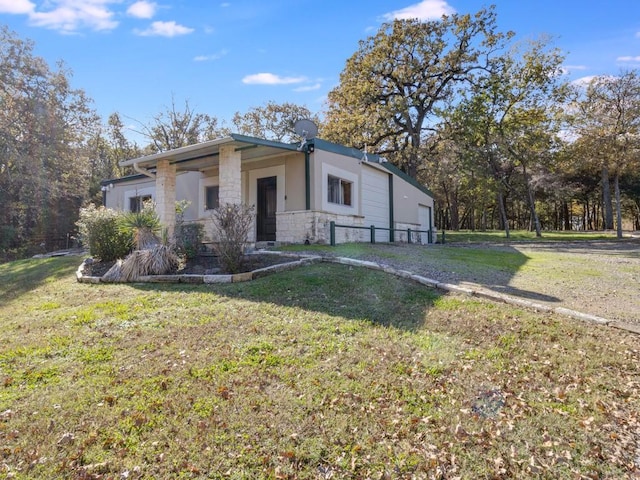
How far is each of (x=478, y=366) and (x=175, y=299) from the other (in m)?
4.30

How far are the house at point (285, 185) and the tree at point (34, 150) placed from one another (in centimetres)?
962

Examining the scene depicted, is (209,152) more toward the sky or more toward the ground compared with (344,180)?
more toward the sky

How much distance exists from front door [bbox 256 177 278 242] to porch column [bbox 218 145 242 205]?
8.48ft

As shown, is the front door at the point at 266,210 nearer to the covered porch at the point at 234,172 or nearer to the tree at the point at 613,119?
the covered porch at the point at 234,172

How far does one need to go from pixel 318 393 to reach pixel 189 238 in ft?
23.1

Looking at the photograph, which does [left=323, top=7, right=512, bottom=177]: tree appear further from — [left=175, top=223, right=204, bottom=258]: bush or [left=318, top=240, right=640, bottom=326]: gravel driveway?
[left=175, top=223, right=204, bottom=258]: bush

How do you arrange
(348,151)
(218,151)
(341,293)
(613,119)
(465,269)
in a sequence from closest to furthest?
(341,293) < (465,269) < (218,151) < (348,151) < (613,119)

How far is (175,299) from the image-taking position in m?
5.67

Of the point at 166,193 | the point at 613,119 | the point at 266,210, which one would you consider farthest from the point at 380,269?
the point at 613,119

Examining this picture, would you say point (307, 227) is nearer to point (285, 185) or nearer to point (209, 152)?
point (285, 185)

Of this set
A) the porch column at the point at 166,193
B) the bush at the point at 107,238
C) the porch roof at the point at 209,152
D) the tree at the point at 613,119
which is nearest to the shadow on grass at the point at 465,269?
the porch roof at the point at 209,152

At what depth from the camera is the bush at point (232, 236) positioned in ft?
24.0

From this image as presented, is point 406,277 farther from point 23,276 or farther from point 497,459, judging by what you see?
point 23,276

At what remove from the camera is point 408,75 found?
20.3m
